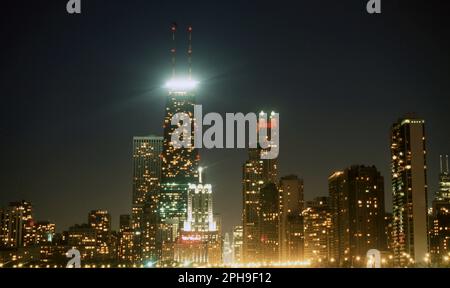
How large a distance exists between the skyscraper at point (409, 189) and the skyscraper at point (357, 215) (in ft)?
11.2

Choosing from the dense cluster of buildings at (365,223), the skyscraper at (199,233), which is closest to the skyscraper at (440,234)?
the dense cluster of buildings at (365,223)

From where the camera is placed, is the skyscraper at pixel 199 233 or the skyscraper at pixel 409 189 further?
the skyscraper at pixel 199 233

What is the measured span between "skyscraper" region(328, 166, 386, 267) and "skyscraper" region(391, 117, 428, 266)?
135 inches

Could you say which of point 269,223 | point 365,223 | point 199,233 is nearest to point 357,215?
point 365,223

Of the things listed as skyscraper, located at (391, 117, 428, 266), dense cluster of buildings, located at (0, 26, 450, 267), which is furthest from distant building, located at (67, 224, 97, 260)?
skyscraper, located at (391, 117, 428, 266)

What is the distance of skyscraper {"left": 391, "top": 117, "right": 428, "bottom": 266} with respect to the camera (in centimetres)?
5753

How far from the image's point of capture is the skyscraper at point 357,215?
63781 mm

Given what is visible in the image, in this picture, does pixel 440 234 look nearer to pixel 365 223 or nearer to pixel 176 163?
pixel 365 223

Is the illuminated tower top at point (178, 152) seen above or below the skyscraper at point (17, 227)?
above

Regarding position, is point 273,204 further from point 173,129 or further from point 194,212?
point 173,129

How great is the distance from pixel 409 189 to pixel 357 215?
781cm

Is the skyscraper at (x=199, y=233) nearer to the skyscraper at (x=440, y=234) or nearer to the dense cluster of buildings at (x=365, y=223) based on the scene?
the dense cluster of buildings at (x=365, y=223)

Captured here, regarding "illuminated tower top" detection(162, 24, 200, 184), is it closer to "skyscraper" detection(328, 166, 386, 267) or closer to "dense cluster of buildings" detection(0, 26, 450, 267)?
"dense cluster of buildings" detection(0, 26, 450, 267)
